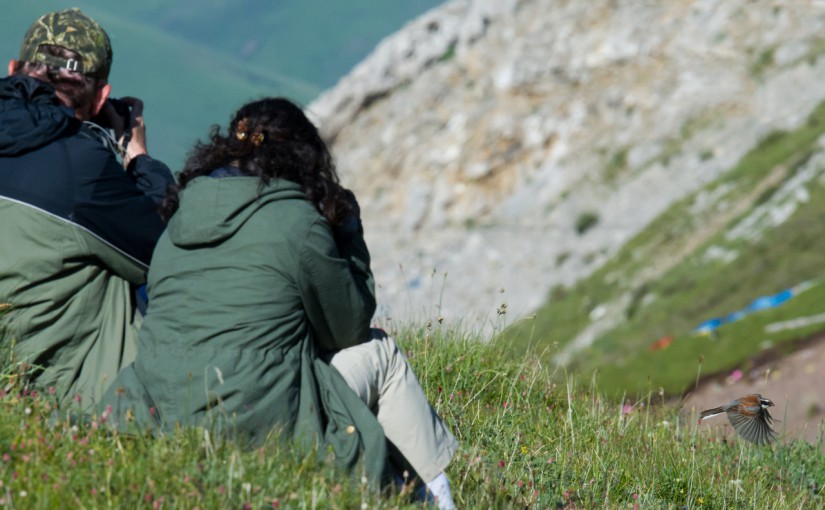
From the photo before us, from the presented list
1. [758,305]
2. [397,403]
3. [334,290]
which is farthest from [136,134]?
[758,305]

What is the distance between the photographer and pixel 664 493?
557cm

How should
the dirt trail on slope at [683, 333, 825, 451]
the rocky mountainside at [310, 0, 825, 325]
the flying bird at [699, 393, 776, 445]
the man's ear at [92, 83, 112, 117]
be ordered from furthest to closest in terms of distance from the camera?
the rocky mountainside at [310, 0, 825, 325] < the dirt trail on slope at [683, 333, 825, 451] < the flying bird at [699, 393, 776, 445] < the man's ear at [92, 83, 112, 117]

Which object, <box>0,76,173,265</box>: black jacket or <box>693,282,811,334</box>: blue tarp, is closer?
<box>0,76,173,265</box>: black jacket

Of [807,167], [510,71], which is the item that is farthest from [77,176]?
[510,71]

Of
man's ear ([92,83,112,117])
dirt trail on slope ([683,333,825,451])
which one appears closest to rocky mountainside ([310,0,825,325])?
dirt trail on slope ([683,333,825,451])

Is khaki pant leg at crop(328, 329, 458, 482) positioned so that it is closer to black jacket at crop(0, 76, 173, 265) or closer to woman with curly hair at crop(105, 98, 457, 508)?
woman with curly hair at crop(105, 98, 457, 508)

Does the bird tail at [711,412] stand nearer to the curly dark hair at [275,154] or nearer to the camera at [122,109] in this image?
the curly dark hair at [275,154]

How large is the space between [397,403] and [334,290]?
56 cm

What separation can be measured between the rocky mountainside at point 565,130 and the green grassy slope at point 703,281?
2.54m

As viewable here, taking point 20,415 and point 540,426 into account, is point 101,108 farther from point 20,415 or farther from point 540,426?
point 540,426

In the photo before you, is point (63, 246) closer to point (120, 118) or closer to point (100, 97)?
point (100, 97)

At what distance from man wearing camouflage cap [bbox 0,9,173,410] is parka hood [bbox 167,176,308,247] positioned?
0.43m

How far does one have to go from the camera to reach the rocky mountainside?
58406 mm

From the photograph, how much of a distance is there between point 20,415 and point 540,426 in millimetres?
2848
